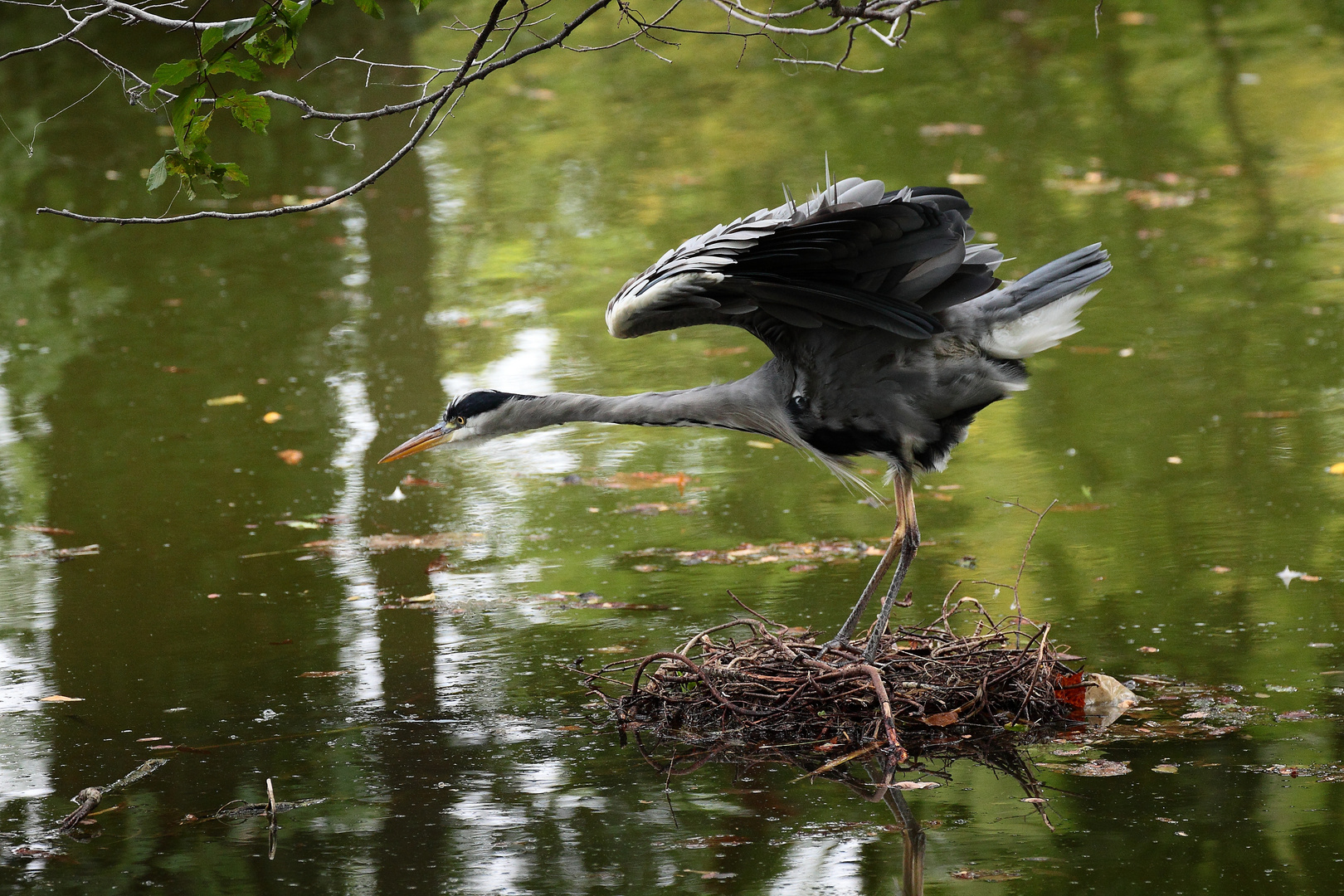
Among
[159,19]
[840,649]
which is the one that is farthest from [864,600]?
[159,19]

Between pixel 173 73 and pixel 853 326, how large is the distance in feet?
7.59

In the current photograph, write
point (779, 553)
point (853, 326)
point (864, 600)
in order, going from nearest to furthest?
1. point (853, 326)
2. point (864, 600)
3. point (779, 553)

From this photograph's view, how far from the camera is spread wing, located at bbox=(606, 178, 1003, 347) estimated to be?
4.98m

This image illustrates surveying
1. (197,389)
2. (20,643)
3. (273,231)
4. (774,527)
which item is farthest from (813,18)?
(20,643)

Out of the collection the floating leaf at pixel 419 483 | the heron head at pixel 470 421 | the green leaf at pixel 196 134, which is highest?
the green leaf at pixel 196 134

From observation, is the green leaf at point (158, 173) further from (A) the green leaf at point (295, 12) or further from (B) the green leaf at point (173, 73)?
(A) the green leaf at point (295, 12)

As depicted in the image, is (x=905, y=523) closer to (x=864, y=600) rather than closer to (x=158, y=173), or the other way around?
(x=864, y=600)

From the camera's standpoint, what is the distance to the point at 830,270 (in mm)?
5141

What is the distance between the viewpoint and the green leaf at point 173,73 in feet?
13.6

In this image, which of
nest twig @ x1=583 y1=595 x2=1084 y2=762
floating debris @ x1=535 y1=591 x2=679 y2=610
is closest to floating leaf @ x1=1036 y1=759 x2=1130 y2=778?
nest twig @ x1=583 y1=595 x2=1084 y2=762

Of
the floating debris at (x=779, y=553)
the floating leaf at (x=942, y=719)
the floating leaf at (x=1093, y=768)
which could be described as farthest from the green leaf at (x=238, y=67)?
the floating debris at (x=779, y=553)

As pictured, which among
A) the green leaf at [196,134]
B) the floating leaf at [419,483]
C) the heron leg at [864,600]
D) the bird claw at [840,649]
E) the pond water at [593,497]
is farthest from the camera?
the floating leaf at [419,483]

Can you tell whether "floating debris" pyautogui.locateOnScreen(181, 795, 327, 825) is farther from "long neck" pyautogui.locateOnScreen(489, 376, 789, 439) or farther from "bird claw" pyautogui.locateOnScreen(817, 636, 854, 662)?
"bird claw" pyautogui.locateOnScreen(817, 636, 854, 662)

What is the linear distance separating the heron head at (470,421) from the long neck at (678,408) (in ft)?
0.10
